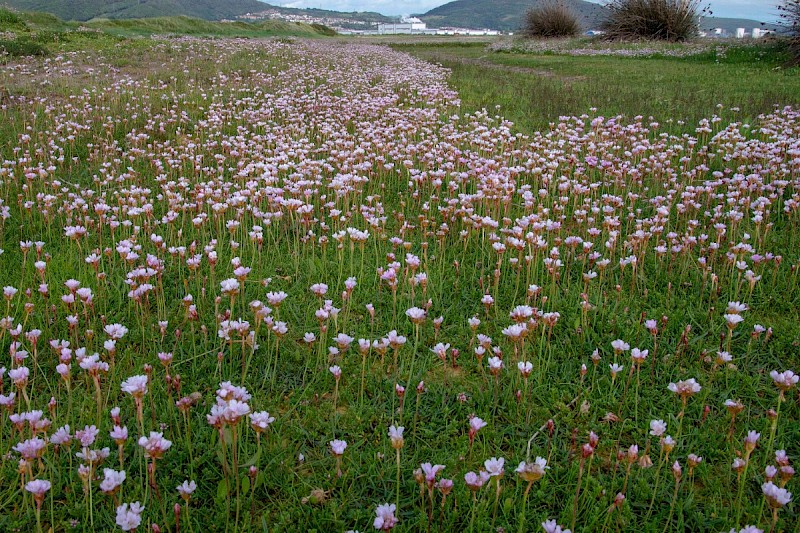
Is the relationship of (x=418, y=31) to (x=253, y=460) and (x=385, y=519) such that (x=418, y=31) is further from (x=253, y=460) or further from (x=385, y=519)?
(x=385, y=519)

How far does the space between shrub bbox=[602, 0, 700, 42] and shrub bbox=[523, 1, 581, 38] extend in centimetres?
433

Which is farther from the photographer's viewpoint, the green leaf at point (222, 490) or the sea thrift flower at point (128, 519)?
the green leaf at point (222, 490)

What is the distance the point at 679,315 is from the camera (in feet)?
12.3

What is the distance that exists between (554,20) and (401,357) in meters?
31.8

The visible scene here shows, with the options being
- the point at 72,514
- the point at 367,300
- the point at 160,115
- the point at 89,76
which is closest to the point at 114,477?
the point at 72,514

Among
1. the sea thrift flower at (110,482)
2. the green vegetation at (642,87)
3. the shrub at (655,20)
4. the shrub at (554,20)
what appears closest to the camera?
the sea thrift flower at (110,482)

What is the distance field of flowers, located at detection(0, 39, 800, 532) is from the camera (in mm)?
2357

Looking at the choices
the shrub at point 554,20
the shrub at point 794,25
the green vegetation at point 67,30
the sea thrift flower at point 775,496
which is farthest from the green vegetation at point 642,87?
A: the shrub at point 554,20

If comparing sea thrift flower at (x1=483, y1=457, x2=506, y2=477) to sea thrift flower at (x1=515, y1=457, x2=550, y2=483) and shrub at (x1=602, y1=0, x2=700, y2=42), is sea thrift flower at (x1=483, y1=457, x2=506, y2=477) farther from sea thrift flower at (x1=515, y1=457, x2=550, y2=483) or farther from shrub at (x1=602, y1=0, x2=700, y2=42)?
shrub at (x1=602, y1=0, x2=700, y2=42)

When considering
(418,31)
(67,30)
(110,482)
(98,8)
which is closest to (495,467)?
(110,482)

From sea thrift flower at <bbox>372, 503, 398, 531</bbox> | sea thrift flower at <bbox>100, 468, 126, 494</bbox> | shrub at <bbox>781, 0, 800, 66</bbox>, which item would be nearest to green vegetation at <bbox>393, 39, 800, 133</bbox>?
shrub at <bbox>781, 0, 800, 66</bbox>

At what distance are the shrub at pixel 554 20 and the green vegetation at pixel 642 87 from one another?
497 inches

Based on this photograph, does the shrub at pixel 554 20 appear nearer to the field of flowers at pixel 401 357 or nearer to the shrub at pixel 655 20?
the shrub at pixel 655 20

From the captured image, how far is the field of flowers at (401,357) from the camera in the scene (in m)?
2.36
